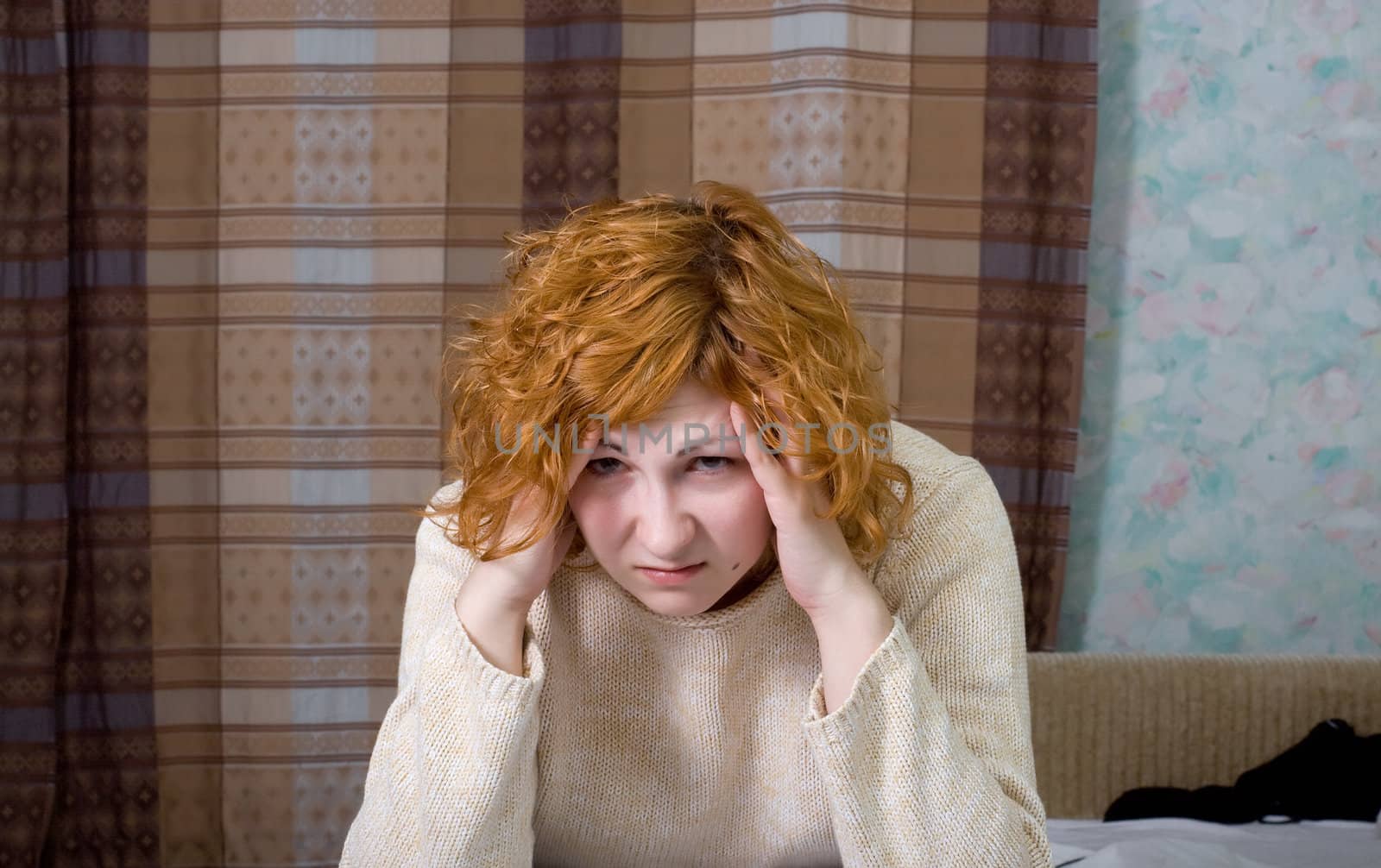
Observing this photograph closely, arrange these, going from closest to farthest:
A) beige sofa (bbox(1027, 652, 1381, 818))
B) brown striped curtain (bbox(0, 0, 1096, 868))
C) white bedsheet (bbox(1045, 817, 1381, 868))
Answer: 1. white bedsheet (bbox(1045, 817, 1381, 868))
2. beige sofa (bbox(1027, 652, 1381, 818))
3. brown striped curtain (bbox(0, 0, 1096, 868))

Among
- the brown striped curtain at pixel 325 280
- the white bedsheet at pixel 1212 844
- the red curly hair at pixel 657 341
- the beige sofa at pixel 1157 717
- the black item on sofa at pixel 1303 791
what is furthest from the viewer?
the brown striped curtain at pixel 325 280

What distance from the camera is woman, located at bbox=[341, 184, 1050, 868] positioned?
3.33ft

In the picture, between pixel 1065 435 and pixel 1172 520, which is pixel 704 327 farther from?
pixel 1172 520

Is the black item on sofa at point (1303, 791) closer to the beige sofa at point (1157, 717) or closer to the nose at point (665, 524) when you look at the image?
the beige sofa at point (1157, 717)

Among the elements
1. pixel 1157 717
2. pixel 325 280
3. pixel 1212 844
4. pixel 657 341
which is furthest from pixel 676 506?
pixel 325 280

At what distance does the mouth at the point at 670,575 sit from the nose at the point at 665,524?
0.02 meters

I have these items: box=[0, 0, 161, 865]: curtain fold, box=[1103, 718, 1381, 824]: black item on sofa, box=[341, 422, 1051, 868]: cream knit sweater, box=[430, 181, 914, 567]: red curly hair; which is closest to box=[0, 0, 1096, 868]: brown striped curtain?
box=[0, 0, 161, 865]: curtain fold

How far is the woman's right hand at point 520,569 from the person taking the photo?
3.55ft

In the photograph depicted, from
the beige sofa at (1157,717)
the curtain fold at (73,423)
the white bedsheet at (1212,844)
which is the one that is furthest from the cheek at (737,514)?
the curtain fold at (73,423)

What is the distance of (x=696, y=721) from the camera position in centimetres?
120

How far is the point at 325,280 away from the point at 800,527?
1592 millimetres

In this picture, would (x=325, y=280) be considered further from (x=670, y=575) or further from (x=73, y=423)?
(x=670, y=575)

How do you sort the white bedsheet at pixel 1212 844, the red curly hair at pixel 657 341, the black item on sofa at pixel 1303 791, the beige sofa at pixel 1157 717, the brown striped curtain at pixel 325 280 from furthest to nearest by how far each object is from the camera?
the brown striped curtain at pixel 325 280 < the beige sofa at pixel 1157 717 < the black item on sofa at pixel 1303 791 < the white bedsheet at pixel 1212 844 < the red curly hair at pixel 657 341

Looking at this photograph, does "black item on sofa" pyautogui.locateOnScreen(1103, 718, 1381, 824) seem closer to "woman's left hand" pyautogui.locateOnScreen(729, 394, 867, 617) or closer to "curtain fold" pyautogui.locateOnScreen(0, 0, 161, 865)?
"woman's left hand" pyautogui.locateOnScreen(729, 394, 867, 617)
